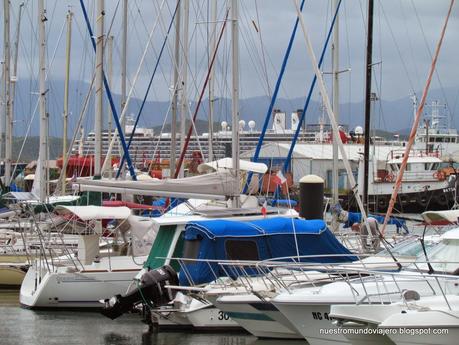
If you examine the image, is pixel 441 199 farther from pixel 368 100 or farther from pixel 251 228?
pixel 251 228

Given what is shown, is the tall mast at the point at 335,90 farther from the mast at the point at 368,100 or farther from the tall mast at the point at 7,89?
the tall mast at the point at 7,89

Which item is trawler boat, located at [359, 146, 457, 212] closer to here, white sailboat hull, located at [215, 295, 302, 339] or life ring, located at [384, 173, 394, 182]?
life ring, located at [384, 173, 394, 182]

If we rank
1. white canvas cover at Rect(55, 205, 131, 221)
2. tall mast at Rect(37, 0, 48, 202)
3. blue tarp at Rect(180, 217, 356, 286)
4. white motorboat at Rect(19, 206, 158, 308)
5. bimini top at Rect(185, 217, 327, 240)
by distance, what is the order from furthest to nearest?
tall mast at Rect(37, 0, 48, 202)
white canvas cover at Rect(55, 205, 131, 221)
white motorboat at Rect(19, 206, 158, 308)
bimini top at Rect(185, 217, 327, 240)
blue tarp at Rect(180, 217, 356, 286)

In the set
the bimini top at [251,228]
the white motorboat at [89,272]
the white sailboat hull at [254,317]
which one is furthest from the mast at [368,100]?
the white sailboat hull at [254,317]

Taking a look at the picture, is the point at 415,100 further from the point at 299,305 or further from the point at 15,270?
the point at 299,305

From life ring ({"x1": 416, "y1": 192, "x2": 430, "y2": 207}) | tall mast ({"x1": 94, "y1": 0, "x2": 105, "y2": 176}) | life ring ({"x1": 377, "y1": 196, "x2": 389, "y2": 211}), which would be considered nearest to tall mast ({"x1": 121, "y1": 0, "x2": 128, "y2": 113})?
tall mast ({"x1": 94, "y1": 0, "x2": 105, "y2": 176})

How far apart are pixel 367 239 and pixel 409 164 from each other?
4924 cm

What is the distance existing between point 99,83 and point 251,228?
905 centimetres

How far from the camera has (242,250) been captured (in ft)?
76.5

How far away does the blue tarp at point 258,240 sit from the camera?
22734 millimetres

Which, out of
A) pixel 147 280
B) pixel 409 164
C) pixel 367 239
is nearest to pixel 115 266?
pixel 147 280

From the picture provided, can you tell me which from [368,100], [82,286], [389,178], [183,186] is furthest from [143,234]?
[389,178]

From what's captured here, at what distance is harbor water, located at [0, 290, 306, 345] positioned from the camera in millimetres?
22562

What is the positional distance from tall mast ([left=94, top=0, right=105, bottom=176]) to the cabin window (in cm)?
828
